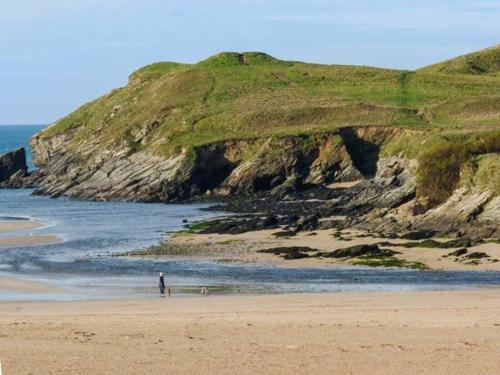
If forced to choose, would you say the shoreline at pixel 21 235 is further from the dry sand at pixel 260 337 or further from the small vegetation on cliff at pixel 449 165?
the dry sand at pixel 260 337

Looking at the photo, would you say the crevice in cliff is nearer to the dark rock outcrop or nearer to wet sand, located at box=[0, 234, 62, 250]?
wet sand, located at box=[0, 234, 62, 250]

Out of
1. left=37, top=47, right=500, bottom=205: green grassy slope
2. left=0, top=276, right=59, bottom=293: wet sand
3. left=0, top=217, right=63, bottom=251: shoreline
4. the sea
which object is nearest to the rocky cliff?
left=37, top=47, right=500, bottom=205: green grassy slope

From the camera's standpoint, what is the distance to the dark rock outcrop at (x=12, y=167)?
131375 millimetres

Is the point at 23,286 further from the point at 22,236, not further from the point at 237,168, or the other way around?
the point at 237,168

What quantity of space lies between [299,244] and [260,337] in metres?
31.1

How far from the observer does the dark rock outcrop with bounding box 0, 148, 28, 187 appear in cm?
13138

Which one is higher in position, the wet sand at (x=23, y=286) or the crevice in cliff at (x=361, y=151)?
the crevice in cliff at (x=361, y=151)

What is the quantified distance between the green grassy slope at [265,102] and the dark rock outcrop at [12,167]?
719 cm

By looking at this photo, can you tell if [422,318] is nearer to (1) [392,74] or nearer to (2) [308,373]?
(2) [308,373]

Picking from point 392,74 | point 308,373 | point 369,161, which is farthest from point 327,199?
point 308,373

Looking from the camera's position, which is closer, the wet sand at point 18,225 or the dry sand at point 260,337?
the dry sand at point 260,337

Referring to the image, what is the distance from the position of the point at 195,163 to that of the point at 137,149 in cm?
1569

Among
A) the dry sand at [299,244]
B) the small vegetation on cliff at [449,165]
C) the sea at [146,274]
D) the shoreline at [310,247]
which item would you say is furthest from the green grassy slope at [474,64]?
the shoreline at [310,247]

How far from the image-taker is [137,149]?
118m
